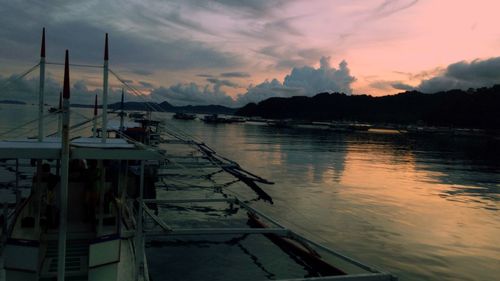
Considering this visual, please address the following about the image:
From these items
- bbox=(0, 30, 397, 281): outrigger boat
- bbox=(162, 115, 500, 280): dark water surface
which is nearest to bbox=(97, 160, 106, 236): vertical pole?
bbox=(0, 30, 397, 281): outrigger boat

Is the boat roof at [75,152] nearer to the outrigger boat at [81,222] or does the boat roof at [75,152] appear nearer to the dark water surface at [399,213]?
the outrigger boat at [81,222]

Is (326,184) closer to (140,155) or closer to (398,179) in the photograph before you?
(398,179)

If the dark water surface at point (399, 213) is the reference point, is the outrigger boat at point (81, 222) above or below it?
above

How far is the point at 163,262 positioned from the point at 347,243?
10488 millimetres

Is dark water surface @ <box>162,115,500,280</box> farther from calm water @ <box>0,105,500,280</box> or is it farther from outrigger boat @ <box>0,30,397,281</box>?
outrigger boat @ <box>0,30,397,281</box>

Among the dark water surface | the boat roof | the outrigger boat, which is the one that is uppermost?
the boat roof

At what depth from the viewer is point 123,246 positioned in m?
13.8

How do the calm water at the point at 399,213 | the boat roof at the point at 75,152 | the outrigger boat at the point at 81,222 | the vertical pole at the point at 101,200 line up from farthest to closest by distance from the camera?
the calm water at the point at 399,213, the vertical pole at the point at 101,200, the outrigger boat at the point at 81,222, the boat roof at the point at 75,152

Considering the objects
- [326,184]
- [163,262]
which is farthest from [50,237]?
[326,184]

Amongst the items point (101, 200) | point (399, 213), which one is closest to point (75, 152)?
point (101, 200)

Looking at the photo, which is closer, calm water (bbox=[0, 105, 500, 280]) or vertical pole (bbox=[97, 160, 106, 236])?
vertical pole (bbox=[97, 160, 106, 236])

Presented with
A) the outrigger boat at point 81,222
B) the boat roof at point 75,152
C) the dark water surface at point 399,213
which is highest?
the boat roof at point 75,152

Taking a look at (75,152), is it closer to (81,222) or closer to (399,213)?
(81,222)

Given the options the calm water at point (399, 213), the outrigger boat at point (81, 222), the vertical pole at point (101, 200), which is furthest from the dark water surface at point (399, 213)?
the vertical pole at point (101, 200)
